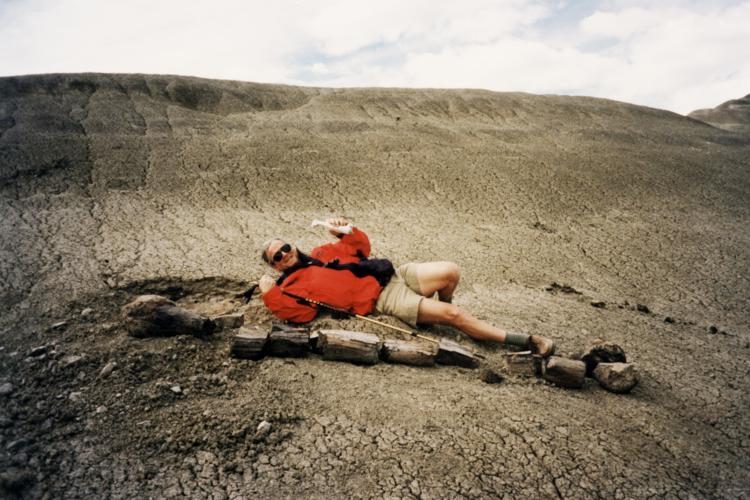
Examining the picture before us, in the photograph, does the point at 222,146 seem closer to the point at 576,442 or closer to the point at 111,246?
the point at 111,246

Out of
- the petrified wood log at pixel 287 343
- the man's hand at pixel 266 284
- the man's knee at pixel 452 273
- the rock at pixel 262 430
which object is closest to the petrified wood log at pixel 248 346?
the petrified wood log at pixel 287 343

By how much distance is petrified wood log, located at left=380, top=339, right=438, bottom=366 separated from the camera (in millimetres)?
2777

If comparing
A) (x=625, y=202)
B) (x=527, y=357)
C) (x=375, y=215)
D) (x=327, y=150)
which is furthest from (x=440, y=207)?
(x=527, y=357)

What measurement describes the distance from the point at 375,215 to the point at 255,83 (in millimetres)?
6418

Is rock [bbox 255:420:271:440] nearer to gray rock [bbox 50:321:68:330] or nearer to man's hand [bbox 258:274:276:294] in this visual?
man's hand [bbox 258:274:276:294]

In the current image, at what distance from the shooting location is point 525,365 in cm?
276

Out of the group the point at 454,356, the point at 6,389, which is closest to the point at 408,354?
the point at 454,356

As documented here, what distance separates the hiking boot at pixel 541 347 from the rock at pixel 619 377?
318mm

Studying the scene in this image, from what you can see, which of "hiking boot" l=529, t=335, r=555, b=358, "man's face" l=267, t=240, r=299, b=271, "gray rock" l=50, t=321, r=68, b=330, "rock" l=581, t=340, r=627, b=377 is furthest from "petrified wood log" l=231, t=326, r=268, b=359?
"rock" l=581, t=340, r=627, b=377

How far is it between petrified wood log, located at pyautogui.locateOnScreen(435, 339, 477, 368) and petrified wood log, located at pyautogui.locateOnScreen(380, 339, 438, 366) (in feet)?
0.14

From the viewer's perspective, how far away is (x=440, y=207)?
6.12 meters

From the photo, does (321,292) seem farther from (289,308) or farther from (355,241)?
(355,241)

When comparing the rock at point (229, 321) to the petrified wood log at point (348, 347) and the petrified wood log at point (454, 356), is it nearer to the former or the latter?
the petrified wood log at point (348, 347)

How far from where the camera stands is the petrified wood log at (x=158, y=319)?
2.67 metres
